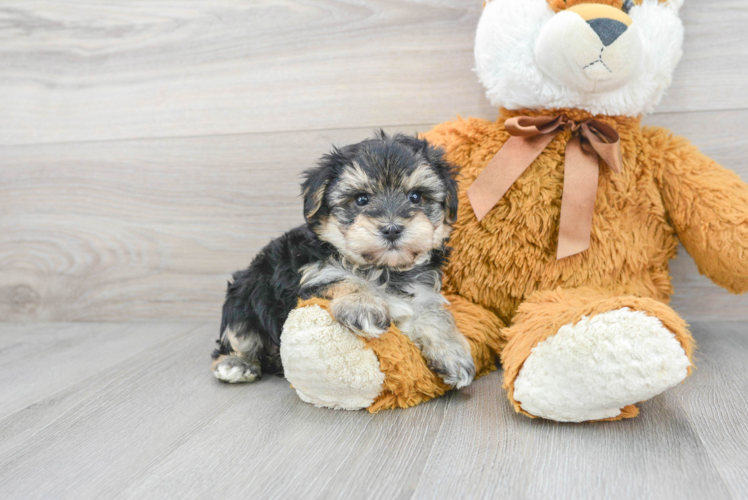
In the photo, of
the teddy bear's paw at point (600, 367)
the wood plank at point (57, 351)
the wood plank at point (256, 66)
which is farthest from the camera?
the wood plank at point (256, 66)

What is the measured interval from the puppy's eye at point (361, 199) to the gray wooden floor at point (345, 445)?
0.51m

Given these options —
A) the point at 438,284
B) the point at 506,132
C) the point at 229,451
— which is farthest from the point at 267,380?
the point at 506,132

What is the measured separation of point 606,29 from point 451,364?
922 millimetres

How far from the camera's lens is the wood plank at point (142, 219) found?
2156mm

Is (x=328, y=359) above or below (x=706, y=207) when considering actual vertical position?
below

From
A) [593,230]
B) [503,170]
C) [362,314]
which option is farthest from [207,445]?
[593,230]

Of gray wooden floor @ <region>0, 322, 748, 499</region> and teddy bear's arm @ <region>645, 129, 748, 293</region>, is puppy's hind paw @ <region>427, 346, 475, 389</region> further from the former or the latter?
teddy bear's arm @ <region>645, 129, 748, 293</region>

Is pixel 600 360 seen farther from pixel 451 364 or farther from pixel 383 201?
pixel 383 201

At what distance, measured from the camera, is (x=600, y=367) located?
1.11 meters

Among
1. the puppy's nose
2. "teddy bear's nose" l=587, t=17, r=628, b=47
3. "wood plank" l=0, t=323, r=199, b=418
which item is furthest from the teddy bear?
"wood plank" l=0, t=323, r=199, b=418

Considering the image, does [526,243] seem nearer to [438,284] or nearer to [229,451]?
[438,284]

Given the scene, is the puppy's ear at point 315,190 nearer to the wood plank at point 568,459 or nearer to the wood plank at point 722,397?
the wood plank at point 568,459

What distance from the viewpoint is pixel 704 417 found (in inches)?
49.2

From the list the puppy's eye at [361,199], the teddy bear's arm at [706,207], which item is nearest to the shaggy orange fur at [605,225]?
the teddy bear's arm at [706,207]
